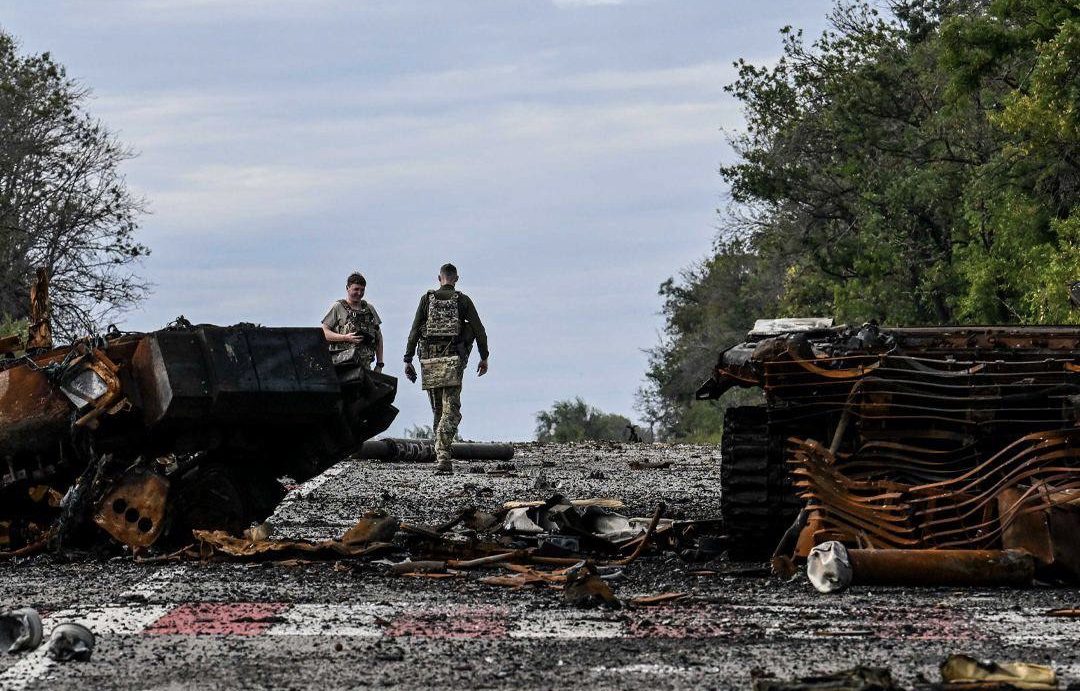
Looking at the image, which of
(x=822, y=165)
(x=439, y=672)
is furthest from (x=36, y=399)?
(x=822, y=165)

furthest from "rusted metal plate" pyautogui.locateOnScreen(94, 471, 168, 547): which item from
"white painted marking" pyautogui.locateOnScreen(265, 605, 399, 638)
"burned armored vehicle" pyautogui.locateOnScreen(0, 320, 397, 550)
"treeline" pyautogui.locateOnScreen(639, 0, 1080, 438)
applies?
"treeline" pyautogui.locateOnScreen(639, 0, 1080, 438)

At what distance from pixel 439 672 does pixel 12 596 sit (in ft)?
11.0

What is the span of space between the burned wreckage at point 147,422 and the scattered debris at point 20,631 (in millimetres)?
3586

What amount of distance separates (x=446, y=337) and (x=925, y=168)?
2859 cm

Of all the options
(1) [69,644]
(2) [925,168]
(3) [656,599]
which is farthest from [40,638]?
(2) [925,168]

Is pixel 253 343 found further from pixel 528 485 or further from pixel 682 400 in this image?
pixel 682 400

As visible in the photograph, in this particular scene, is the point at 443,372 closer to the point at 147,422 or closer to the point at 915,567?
the point at 147,422

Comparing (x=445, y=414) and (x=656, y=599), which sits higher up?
(x=445, y=414)

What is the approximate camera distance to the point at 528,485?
1783 cm

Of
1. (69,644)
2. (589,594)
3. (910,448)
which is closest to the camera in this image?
(69,644)

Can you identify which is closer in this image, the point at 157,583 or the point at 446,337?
the point at 157,583

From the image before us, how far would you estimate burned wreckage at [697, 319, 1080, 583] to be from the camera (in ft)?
30.4

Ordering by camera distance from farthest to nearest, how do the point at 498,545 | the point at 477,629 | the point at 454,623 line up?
the point at 498,545 → the point at 454,623 → the point at 477,629

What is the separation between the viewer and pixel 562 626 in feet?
24.8
